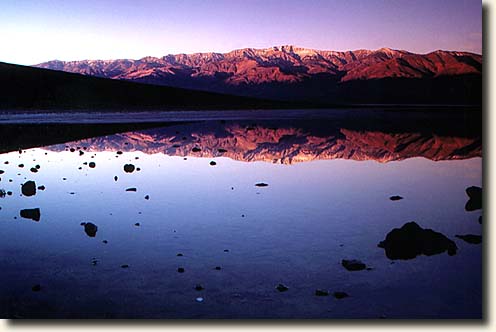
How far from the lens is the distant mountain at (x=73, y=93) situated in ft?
203

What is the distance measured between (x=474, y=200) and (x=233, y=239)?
4.97 meters

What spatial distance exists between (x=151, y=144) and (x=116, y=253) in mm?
14554

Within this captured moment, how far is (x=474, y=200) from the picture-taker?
9.20m

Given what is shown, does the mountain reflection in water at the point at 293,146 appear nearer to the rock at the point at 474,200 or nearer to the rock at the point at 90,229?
the rock at the point at 474,200

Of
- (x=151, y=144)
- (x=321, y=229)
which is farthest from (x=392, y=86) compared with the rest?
(x=321, y=229)

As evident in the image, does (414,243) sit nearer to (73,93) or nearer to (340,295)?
(340,295)

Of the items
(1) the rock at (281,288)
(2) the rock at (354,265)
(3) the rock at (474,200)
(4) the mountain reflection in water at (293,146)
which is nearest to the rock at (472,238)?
(3) the rock at (474,200)

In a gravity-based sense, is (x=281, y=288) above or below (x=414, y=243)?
below

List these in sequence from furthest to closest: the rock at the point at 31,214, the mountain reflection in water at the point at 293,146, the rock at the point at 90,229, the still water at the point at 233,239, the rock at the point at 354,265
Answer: the mountain reflection in water at the point at 293,146 < the rock at the point at 31,214 < the rock at the point at 90,229 < the rock at the point at 354,265 < the still water at the point at 233,239

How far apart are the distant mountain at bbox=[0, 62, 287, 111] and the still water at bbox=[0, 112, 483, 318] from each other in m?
51.8

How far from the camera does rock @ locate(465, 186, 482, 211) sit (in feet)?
29.5

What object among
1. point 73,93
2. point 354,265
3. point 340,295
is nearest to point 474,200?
point 354,265

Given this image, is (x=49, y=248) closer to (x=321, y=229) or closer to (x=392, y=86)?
(x=321, y=229)

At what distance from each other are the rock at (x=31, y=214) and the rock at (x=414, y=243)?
5835 mm
